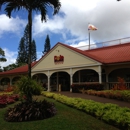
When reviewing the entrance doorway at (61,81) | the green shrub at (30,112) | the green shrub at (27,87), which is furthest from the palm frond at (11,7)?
the entrance doorway at (61,81)

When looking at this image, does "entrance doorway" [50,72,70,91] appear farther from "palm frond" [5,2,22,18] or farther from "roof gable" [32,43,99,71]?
"palm frond" [5,2,22,18]

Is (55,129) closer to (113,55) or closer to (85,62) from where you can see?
(85,62)

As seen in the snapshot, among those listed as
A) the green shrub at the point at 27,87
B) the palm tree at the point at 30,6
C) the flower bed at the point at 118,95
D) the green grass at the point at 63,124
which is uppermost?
the palm tree at the point at 30,6

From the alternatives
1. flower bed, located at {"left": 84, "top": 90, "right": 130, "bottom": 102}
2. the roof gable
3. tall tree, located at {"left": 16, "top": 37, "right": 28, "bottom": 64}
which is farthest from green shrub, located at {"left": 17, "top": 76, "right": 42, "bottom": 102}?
tall tree, located at {"left": 16, "top": 37, "right": 28, "bottom": 64}

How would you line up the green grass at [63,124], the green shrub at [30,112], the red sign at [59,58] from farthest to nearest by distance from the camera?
the red sign at [59,58] < the green shrub at [30,112] < the green grass at [63,124]

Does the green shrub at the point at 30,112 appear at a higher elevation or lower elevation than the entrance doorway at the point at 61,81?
lower

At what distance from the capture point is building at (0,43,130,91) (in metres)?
17.8

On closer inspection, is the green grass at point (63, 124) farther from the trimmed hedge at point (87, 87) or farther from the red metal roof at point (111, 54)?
the red metal roof at point (111, 54)

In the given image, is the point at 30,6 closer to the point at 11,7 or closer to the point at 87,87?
the point at 11,7

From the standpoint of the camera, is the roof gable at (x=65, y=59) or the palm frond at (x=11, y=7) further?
the roof gable at (x=65, y=59)

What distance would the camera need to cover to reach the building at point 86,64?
17.8m

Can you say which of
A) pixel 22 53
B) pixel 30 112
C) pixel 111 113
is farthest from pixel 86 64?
pixel 22 53

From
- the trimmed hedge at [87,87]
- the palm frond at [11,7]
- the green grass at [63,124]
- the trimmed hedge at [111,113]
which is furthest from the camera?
the trimmed hedge at [87,87]

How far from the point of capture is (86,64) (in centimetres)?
1841
